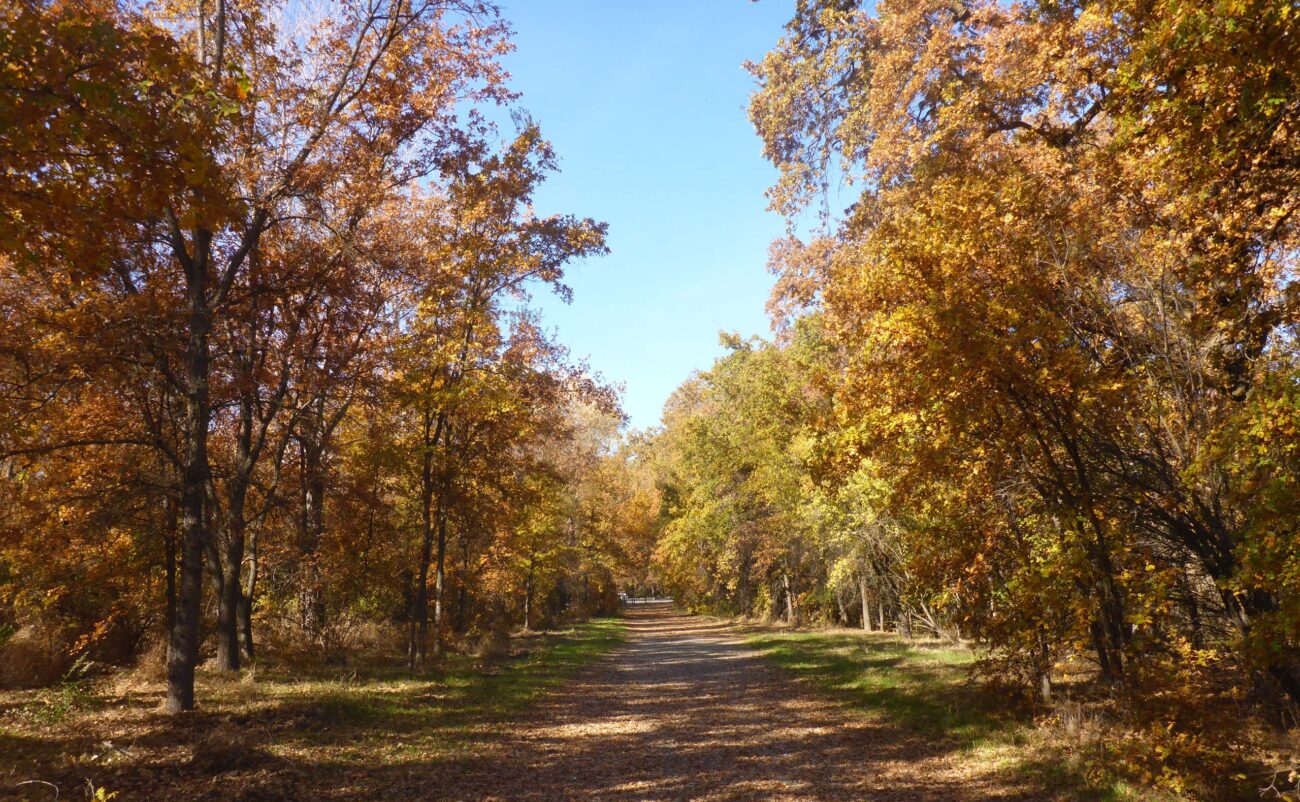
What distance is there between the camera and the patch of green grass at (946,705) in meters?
7.86

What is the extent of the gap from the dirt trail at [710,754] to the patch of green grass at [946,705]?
1.22 feet

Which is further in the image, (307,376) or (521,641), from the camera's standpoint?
(521,641)

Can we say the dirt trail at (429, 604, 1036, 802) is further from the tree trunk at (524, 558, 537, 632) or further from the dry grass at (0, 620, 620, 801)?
the tree trunk at (524, 558, 537, 632)

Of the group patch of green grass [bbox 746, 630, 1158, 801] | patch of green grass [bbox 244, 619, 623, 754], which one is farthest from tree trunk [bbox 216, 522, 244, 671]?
patch of green grass [bbox 746, 630, 1158, 801]

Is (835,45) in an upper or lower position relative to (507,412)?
upper

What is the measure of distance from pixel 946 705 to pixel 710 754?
427cm

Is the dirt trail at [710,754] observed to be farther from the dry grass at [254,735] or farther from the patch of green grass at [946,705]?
the dry grass at [254,735]

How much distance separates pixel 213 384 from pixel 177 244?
3512 mm

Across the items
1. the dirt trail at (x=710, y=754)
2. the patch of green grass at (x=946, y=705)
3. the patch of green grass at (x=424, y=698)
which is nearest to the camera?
the patch of green grass at (x=946, y=705)

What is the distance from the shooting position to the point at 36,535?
39.9 ft

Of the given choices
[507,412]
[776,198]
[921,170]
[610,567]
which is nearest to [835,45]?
[776,198]

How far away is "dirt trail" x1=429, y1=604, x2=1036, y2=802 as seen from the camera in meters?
8.25

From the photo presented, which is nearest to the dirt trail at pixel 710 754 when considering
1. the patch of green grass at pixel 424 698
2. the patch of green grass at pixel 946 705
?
the patch of green grass at pixel 946 705

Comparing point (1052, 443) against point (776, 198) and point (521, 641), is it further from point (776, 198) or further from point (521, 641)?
point (521, 641)
